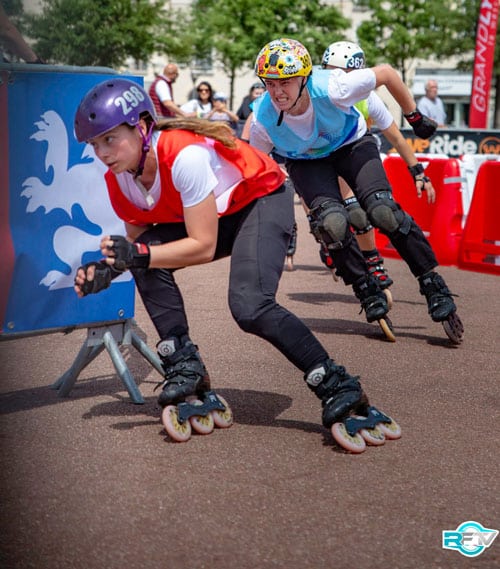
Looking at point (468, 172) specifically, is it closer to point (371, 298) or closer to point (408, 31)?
point (371, 298)

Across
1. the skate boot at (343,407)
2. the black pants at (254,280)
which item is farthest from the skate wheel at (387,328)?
the skate boot at (343,407)

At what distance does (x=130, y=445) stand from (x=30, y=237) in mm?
1170

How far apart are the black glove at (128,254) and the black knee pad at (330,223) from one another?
7.46ft

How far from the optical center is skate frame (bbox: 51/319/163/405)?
206 inches

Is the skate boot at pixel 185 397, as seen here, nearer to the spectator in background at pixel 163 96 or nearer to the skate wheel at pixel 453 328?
the skate wheel at pixel 453 328

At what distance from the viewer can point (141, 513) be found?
362 centimetres

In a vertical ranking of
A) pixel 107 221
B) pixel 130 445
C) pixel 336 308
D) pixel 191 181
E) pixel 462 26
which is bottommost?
pixel 462 26

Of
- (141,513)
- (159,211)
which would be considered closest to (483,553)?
Answer: (141,513)

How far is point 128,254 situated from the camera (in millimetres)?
4137

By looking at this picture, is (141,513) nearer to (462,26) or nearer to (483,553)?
(483,553)

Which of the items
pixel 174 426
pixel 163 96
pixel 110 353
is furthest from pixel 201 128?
pixel 163 96

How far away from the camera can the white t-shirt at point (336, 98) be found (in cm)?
584

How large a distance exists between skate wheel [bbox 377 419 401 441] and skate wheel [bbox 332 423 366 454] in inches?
6.5

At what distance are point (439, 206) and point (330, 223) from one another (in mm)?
4968
